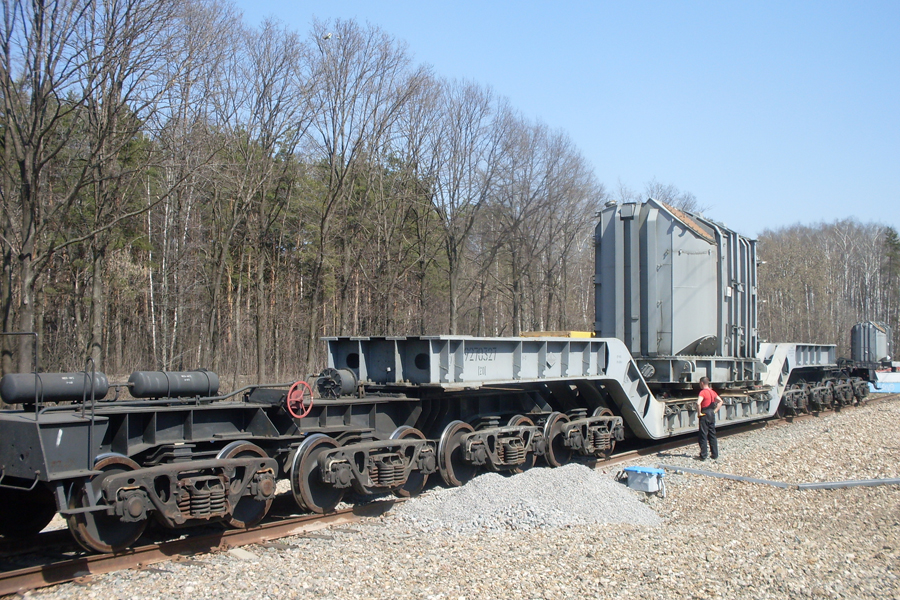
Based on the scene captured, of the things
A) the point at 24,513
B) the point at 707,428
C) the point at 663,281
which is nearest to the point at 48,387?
the point at 24,513

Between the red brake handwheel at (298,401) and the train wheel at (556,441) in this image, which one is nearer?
the red brake handwheel at (298,401)

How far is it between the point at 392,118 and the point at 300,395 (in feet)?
68.2

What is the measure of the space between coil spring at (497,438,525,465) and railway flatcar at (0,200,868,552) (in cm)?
2

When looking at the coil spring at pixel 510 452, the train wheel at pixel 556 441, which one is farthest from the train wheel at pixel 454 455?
the train wheel at pixel 556 441

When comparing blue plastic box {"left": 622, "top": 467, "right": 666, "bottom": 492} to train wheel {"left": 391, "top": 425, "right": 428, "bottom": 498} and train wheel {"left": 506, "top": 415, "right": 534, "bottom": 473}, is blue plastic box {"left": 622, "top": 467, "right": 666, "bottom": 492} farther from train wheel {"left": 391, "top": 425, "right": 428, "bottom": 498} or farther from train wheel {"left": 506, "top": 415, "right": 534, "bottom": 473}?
train wheel {"left": 391, "top": 425, "right": 428, "bottom": 498}

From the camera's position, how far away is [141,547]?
20.6 feet

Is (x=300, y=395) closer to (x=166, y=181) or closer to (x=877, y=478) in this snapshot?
(x=877, y=478)

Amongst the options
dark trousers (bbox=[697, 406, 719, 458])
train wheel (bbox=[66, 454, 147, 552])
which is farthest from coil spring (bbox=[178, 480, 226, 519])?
dark trousers (bbox=[697, 406, 719, 458])

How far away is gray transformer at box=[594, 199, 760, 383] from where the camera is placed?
13.2 m

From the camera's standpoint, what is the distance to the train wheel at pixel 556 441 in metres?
10.7

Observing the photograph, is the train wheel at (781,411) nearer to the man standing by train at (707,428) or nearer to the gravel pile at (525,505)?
the man standing by train at (707,428)

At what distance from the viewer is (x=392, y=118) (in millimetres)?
26938

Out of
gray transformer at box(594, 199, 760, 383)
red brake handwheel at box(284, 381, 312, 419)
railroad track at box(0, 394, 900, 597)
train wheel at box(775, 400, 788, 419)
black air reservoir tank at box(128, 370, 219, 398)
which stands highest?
gray transformer at box(594, 199, 760, 383)

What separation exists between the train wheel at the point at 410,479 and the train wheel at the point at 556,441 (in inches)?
87.7
